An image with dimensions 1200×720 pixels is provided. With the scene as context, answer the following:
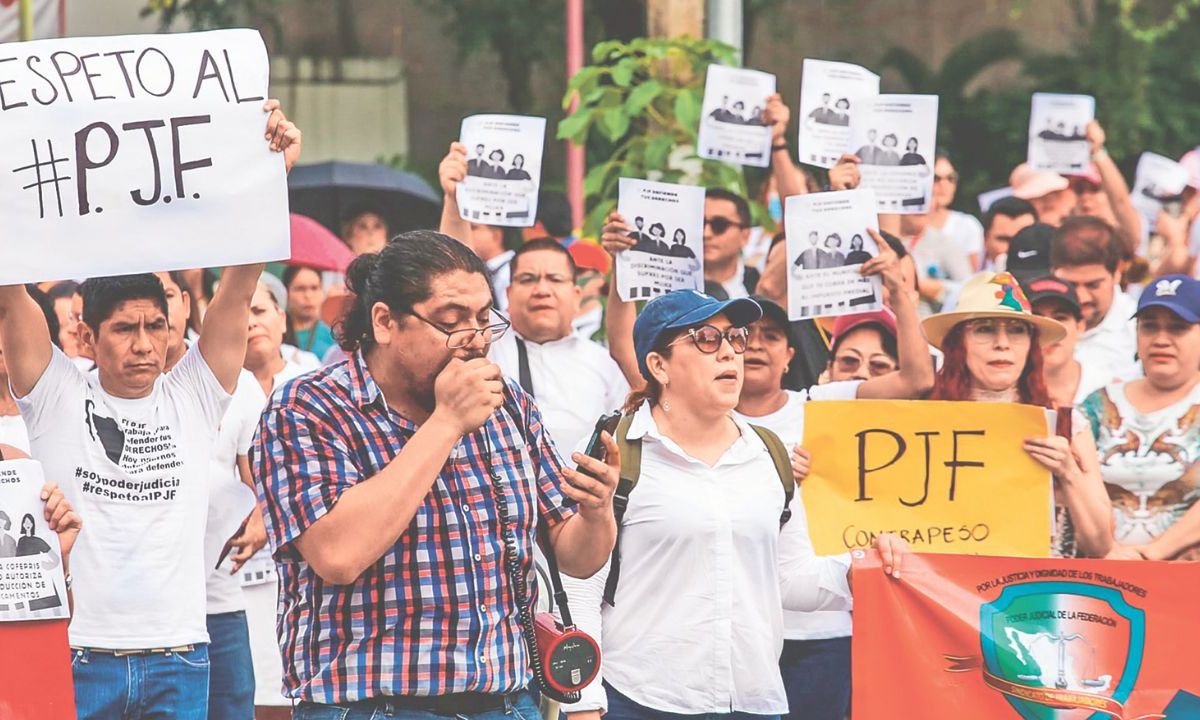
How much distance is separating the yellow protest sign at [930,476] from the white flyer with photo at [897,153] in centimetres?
204

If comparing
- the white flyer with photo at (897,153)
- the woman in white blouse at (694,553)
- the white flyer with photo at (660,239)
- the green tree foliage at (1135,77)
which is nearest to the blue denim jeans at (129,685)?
the woman in white blouse at (694,553)

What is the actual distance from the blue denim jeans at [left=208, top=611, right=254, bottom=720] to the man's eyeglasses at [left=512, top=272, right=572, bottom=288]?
1.69 metres

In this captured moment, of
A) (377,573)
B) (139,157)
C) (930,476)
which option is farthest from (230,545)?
(377,573)

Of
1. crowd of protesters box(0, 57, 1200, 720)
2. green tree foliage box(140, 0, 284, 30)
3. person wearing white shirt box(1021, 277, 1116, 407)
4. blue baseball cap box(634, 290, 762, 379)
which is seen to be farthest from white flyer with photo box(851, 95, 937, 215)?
green tree foliage box(140, 0, 284, 30)

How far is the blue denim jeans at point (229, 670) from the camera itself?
263 inches

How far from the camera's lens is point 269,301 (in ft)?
24.8

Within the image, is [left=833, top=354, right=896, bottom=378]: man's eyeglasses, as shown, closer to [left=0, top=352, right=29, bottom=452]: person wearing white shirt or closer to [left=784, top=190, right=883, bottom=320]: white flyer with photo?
[left=784, top=190, right=883, bottom=320]: white flyer with photo

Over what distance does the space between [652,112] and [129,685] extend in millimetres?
4361

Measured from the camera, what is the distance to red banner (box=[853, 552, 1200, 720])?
5.80 meters

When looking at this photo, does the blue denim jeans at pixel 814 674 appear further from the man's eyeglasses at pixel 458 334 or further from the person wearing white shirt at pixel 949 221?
the person wearing white shirt at pixel 949 221

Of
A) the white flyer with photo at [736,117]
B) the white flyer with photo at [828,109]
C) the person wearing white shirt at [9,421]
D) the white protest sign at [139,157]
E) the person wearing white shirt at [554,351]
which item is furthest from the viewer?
the white flyer with photo at [736,117]

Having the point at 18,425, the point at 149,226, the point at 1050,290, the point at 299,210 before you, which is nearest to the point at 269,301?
the point at 18,425

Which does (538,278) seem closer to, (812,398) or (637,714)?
(812,398)

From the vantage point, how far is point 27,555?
207 inches
